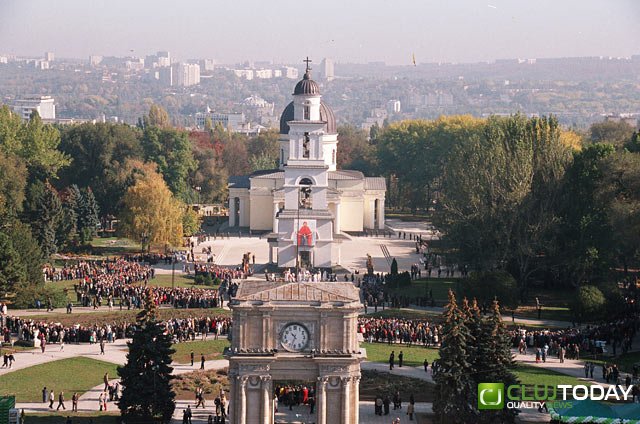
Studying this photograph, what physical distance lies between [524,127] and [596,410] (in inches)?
1478

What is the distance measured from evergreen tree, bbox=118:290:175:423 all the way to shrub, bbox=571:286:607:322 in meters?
23.5

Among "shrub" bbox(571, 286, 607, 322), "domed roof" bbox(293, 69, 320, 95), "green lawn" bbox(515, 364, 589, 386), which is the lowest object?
"green lawn" bbox(515, 364, 589, 386)


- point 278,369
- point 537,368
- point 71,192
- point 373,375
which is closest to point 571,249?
point 537,368

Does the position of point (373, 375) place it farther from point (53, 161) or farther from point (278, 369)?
point (53, 161)

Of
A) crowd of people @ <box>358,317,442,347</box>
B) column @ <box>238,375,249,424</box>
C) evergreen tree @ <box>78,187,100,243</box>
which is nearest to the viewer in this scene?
column @ <box>238,375,249,424</box>

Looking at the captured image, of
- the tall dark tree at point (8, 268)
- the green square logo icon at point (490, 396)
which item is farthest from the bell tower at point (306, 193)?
the green square logo icon at point (490, 396)

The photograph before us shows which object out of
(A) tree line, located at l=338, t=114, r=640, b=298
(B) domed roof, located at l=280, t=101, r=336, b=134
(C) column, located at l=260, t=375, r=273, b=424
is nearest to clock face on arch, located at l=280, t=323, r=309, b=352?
(C) column, located at l=260, t=375, r=273, b=424

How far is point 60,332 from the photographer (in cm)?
5366

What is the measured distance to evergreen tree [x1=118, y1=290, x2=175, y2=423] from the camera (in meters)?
40.9

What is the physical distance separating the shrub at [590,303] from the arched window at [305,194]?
25.4m

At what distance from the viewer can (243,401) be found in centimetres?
3678

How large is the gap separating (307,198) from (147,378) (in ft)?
132

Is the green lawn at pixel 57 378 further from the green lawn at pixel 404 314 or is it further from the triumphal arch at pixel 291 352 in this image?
the green lawn at pixel 404 314

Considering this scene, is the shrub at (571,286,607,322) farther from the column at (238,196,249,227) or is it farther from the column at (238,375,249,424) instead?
the column at (238,196,249,227)
